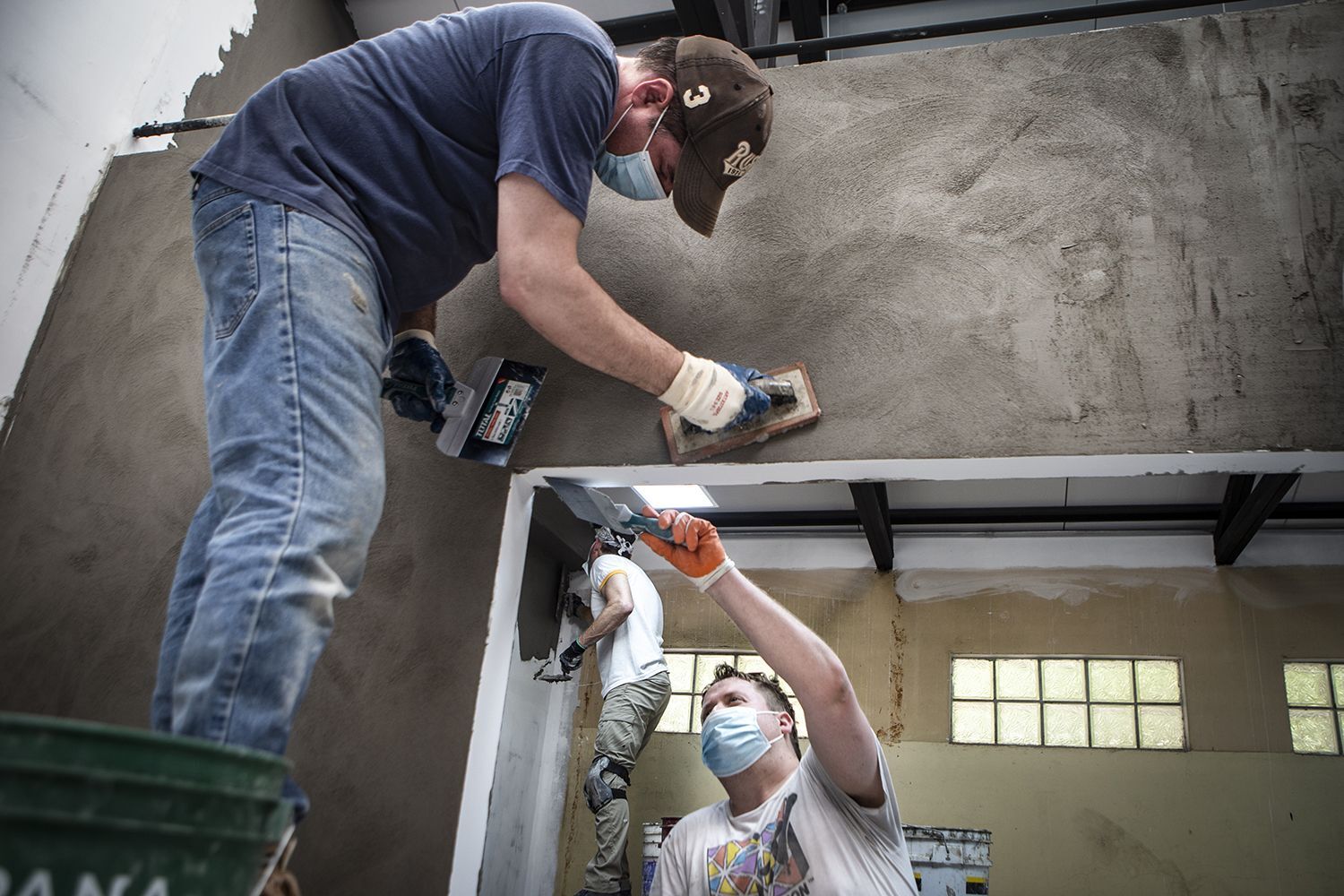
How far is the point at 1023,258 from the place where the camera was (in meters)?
1.76

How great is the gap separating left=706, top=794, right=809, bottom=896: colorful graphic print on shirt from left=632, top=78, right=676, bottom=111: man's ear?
141cm

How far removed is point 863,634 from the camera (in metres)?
5.27

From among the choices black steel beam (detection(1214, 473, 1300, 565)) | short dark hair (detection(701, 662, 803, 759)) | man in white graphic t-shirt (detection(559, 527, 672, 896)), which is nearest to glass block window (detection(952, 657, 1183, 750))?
black steel beam (detection(1214, 473, 1300, 565))

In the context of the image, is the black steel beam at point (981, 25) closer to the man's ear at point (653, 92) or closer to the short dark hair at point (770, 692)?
the man's ear at point (653, 92)

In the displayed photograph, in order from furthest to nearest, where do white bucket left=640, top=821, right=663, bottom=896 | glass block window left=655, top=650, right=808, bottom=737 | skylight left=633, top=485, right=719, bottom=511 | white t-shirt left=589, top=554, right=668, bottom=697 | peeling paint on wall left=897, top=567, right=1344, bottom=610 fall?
glass block window left=655, top=650, right=808, bottom=737
skylight left=633, top=485, right=719, bottom=511
peeling paint on wall left=897, top=567, right=1344, bottom=610
white bucket left=640, top=821, right=663, bottom=896
white t-shirt left=589, top=554, right=668, bottom=697

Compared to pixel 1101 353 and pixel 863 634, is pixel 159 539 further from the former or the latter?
pixel 863 634

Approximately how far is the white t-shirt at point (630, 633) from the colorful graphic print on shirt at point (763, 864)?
164cm

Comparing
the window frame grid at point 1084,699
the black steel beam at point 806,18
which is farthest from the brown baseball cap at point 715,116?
the window frame grid at point 1084,699

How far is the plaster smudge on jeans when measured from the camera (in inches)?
46.9

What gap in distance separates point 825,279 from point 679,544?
0.63 metres

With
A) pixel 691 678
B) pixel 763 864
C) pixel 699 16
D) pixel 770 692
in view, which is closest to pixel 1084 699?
pixel 691 678

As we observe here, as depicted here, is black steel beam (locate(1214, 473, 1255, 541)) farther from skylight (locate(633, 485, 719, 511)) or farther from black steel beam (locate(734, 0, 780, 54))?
black steel beam (locate(734, 0, 780, 54))

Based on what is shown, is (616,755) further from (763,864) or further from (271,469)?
(271,469)

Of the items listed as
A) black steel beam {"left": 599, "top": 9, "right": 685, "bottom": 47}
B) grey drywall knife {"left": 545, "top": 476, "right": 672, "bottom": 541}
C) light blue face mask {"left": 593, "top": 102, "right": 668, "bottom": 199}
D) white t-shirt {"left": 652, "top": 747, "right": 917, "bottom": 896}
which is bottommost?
white t-shirt {"left": 652, "top": 747, "right": 917, "bottom": 896}
